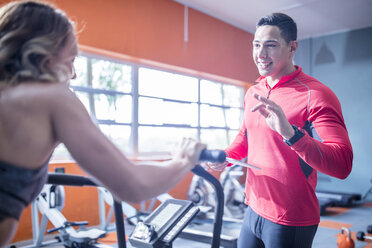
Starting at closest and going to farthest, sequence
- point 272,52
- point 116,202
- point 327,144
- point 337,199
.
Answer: point 116,202 → point 327,144 → point 272,52 → point 337,199

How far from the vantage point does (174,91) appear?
5844 mm

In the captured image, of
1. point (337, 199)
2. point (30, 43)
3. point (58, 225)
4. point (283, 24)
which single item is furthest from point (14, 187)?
point (337, 199)

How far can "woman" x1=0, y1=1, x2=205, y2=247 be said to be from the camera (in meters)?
0.68

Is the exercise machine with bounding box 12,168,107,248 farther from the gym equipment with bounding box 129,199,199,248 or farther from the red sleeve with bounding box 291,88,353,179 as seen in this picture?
the red sleeve with bounding box 291,88,353,179

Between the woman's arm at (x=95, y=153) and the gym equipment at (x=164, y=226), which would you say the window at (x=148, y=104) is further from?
the woman's arm at (x=95, y=153)

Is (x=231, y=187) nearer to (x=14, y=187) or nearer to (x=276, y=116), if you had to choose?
(x=276, y=116)

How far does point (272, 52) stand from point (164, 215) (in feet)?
2.93

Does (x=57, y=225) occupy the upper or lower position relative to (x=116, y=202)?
lower

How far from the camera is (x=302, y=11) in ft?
20.9

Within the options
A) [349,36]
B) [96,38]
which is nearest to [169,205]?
[96,38]

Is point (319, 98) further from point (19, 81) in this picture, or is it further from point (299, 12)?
point (299, 12)

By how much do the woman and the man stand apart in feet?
2.06

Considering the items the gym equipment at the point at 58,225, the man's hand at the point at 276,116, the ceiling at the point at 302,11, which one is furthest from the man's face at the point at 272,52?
the ceiling at the point at 302,11

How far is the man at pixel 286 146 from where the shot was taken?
1.22 metres
